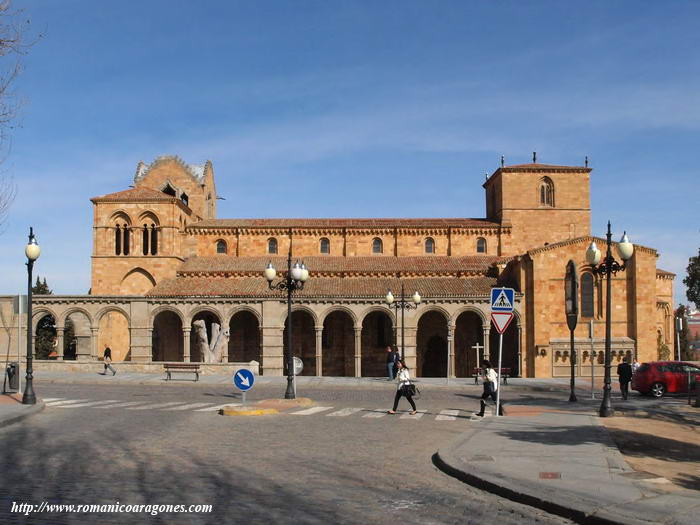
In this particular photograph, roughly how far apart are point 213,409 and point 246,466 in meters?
10.1

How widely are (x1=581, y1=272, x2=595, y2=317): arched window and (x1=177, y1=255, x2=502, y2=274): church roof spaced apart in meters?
6.84

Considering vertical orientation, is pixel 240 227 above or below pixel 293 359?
above

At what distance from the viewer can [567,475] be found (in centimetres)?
1086

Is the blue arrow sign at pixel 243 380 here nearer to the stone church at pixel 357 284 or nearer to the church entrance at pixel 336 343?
the stone church at pixel 357 284

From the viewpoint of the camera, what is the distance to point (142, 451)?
13.1 meters

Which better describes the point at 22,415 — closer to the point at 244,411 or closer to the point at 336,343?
the point at 244,411

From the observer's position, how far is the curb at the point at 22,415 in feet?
55.5

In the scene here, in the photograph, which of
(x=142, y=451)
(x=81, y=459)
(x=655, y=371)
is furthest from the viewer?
(x=655, y=371)

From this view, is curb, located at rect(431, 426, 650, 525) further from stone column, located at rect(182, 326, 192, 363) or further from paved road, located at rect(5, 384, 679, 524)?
stone column, located at rect(182, 326, 192, 363)

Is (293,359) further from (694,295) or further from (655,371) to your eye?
(694,295)

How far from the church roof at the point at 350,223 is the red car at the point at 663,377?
79.7 ft

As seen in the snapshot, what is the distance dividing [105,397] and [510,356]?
28.8m

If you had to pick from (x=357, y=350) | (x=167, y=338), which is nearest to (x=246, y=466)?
(x=357, y=350)

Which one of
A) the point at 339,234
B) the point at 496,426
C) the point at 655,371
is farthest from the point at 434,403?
the point at 339,234
